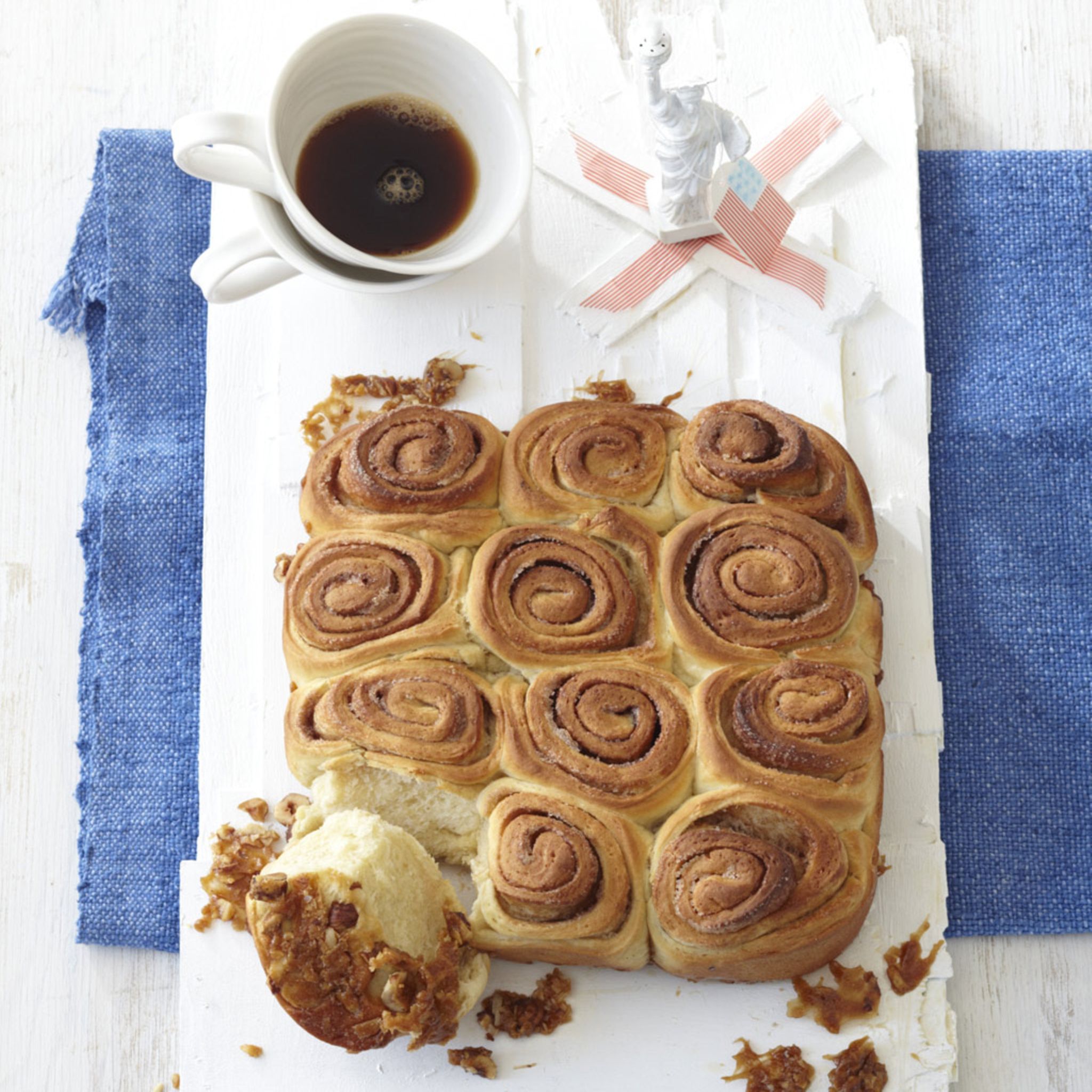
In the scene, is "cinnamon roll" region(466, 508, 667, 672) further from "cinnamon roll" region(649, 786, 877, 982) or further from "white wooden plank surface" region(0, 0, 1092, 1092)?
"white wooden plank surface" region(0, 0, 1092, 1092)

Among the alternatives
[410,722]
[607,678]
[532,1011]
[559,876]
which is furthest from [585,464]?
[532,1011]

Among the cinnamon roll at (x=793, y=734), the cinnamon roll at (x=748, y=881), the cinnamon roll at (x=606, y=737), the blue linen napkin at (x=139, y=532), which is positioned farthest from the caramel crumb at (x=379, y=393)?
the cinnamon roll at (x=748, y=881)

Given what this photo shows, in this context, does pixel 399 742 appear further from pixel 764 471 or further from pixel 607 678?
pixel 764 471

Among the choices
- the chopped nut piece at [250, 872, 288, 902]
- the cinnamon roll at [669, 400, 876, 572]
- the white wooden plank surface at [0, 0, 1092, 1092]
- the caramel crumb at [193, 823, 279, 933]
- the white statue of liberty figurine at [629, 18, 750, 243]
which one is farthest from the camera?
the white wooden plank surface at [0, 0, 1092, 1092]

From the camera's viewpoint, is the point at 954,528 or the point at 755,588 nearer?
the point at 755,588

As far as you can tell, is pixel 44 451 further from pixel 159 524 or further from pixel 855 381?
pixel 855 381

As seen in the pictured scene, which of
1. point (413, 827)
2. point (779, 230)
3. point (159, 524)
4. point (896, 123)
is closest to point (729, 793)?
point (413, 827)

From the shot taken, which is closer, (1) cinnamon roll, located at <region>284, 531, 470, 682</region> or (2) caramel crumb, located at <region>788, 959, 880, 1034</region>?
(1) cinnamon roll, located at <region>284, 531, 470, 682</region>

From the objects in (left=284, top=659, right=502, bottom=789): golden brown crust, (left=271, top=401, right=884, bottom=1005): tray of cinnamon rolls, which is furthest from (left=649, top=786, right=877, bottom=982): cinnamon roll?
(left=284, top=659, right=502, bottom=789): golden brown crust
